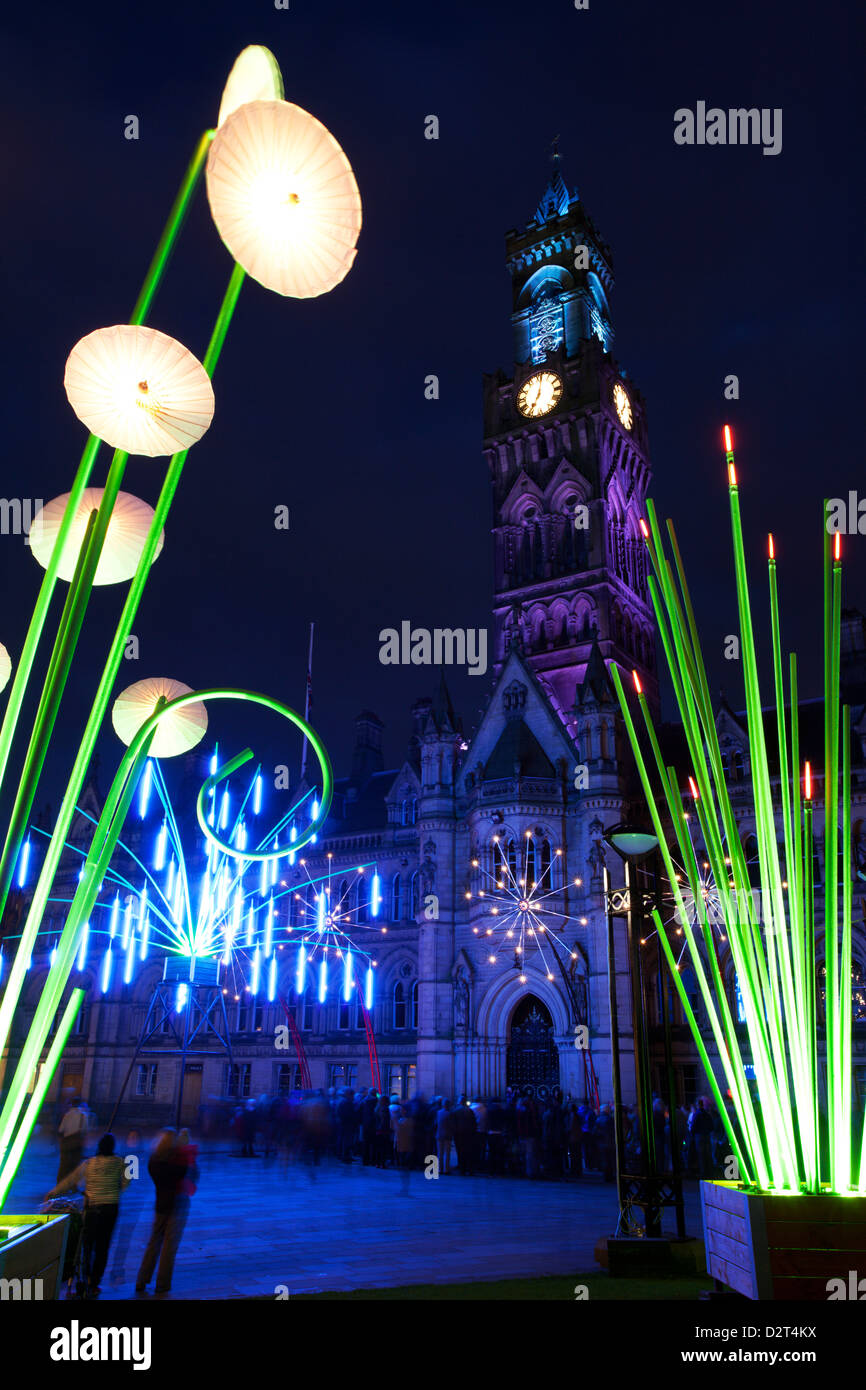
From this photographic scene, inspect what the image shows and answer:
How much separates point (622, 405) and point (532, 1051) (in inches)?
1250

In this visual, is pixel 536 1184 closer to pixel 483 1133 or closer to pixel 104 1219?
pixel 483 1133

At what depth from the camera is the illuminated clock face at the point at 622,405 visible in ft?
158

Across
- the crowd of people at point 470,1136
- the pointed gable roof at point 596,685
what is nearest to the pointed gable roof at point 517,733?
the pointed gable roof at point 596,685

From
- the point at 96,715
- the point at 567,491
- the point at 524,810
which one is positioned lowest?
the point at 96,715

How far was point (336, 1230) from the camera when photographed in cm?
1381

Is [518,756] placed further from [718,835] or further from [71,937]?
[71,937]

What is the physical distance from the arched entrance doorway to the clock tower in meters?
11.9

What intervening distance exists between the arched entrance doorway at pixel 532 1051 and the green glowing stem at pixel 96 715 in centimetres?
3134

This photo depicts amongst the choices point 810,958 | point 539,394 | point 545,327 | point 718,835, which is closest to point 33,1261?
point 718,835

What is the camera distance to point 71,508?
15.3 feet

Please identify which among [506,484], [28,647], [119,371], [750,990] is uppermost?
[506,484]

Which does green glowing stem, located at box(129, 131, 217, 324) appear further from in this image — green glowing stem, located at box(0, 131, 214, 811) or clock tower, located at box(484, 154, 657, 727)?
clock tower, located at box(484, 154, 657, 727)
